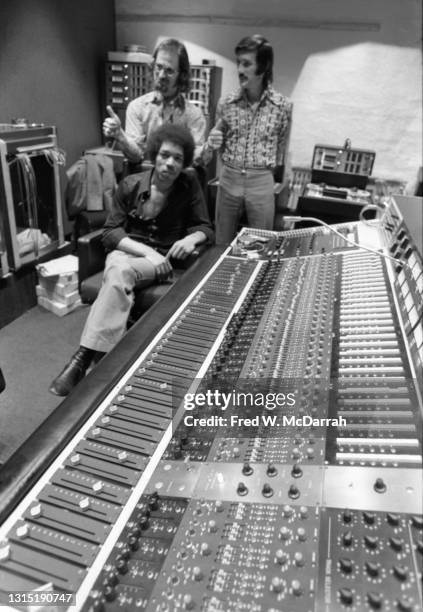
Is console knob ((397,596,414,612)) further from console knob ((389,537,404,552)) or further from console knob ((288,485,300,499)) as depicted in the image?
console knob ((288,485,300,499))

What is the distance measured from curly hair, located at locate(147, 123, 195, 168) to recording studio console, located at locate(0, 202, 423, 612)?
1.28 m

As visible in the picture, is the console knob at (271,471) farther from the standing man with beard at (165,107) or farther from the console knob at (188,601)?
the standing man with beard at (165,107)

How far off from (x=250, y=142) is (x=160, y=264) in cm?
110

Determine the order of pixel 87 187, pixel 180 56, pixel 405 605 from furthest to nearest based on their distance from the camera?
pixel 87 187
pixel 180 56
pixel 405 605

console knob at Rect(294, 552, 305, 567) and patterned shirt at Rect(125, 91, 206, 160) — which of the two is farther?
patterned shirt at Rect(125, 91, 206, 160)

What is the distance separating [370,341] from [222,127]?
2124 mm

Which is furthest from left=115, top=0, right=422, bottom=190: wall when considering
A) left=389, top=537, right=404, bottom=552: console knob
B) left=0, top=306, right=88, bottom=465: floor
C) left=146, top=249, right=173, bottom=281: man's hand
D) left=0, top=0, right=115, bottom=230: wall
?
left=389, top=537, right=404, bottom=552: console knob

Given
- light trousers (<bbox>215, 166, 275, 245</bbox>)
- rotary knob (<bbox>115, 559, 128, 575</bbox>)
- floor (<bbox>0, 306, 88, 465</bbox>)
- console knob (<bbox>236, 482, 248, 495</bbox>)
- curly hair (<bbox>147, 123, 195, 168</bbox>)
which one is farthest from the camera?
light trousers (<bbox>215, 166, 275, 245</bbox>)

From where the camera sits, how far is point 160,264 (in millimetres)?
2246

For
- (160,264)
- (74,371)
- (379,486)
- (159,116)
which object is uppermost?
(159,116)

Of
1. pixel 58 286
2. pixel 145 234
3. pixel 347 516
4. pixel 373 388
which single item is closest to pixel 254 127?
pixel 145 234

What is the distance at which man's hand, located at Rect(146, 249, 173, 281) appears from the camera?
2240 mm

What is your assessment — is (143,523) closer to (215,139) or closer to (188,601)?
(188,601)

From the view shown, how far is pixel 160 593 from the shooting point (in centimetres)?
65
